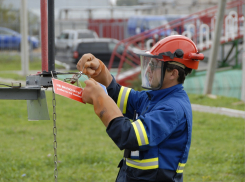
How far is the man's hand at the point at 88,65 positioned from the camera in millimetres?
2531

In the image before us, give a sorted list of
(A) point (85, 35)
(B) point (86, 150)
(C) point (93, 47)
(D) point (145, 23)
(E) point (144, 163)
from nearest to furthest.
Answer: (E) point (144, 163)
(B) point (86, 150)
(C) point (93, 47)
(A) point (85, 35)
(D) point (145, 23)

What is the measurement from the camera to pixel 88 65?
2523mm

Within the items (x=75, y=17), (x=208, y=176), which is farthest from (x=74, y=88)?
(x=75, y=17)

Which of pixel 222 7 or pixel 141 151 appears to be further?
pixel 222 7

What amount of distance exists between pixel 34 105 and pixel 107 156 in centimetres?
281

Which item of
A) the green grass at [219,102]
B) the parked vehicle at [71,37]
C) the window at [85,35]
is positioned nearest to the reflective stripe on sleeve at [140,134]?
the green grass at [219,102]

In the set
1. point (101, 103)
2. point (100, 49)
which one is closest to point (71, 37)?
point (100, 49)

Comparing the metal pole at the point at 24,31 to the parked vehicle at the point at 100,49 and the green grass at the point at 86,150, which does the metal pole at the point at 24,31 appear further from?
the green grass at the point at 86,150

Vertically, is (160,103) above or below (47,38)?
below

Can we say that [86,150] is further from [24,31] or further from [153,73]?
[24,31]

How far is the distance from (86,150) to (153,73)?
3.39m

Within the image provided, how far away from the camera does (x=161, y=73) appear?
2.37 m

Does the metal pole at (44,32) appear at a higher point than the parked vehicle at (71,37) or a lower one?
higher

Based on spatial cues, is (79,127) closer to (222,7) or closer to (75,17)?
(222,7)
